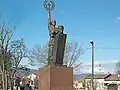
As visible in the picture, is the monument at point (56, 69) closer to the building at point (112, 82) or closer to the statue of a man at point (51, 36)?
the statue of a man at point (51, 36)

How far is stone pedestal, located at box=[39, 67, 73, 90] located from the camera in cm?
1458

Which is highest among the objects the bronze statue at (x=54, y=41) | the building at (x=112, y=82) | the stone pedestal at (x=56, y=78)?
the bronze statue at (x=54, y=41)

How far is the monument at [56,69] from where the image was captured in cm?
1463

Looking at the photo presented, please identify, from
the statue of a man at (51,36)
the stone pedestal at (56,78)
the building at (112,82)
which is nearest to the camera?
the stone pedestal at (56,78)

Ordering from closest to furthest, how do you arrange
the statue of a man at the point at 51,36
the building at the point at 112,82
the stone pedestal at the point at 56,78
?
the stone pedestal at the point at 56,78, the statue of a man at the point at 51,36, the building at the point at 112,82

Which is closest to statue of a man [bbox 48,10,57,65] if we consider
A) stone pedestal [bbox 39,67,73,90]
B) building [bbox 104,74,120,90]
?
stone pedestal [bbox 39,67,73,90]

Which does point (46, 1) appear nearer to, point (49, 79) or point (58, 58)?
point (58, 58)

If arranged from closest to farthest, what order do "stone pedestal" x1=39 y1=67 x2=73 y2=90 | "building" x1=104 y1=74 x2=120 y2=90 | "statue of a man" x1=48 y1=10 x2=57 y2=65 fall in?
"stone pedestal" x1=39 y1=67 x2=73 y2=90 < "statue of a man" x1=48 y1=10 x2=57 y2=65 < "building" x1=104 y1=74 x2=120 y2=90

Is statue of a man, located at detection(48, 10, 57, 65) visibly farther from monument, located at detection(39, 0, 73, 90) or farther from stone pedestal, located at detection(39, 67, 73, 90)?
stone pedestal, located at detection(39, 67, 73, 90)

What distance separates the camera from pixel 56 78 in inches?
578

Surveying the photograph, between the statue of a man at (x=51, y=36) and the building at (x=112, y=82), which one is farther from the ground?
the statue of a man at (x=51, y=36)

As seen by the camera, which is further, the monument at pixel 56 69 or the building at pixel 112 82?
the building at pixel 112 82

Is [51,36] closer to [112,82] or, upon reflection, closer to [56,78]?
[56,78]

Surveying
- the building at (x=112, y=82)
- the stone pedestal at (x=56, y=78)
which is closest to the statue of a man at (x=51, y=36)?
the stone pedestal at (x=56, y=78)
